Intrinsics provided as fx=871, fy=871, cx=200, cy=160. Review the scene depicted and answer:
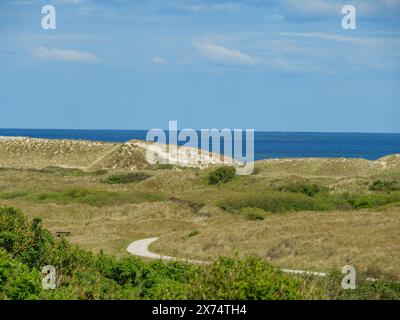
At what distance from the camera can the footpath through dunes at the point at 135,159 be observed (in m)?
115

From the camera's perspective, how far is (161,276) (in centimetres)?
2419

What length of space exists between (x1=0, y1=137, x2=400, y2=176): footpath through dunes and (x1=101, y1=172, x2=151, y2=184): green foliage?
679 inches

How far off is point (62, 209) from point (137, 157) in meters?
59.1

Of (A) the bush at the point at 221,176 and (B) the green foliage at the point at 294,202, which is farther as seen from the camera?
(A) the bush at the point at 221,176

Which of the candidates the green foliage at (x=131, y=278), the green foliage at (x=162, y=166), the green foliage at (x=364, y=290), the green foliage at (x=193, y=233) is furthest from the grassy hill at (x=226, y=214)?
the green foliage at (x=131, y=278)

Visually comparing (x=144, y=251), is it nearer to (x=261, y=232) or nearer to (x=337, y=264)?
(x=261, y=232)

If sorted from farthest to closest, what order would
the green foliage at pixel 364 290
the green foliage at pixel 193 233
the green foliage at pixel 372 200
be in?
the green foliage at pixel 372 200, the green foliage at pixel 193 233, the green foliage at pixel 364 290

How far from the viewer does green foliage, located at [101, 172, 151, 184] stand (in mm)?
89688

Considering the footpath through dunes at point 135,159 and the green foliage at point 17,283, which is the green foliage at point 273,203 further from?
the green foliage at point 17,283

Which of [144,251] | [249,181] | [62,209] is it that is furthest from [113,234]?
[249,181]

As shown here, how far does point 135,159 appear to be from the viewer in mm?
119062

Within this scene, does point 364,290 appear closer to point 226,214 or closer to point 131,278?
point 131,278

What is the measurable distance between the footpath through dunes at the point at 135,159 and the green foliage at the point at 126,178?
679 inches
